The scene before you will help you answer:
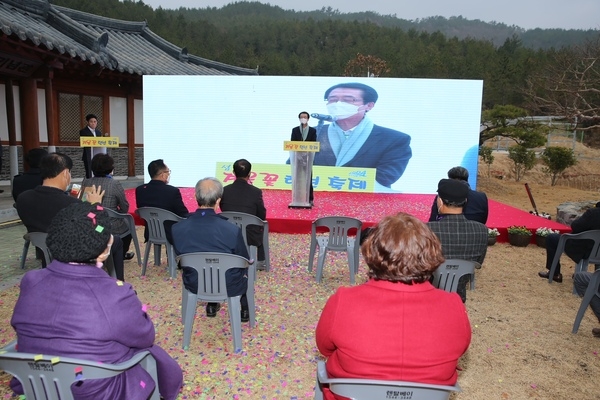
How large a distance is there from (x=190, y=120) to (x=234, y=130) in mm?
968

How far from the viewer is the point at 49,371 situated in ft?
4.58

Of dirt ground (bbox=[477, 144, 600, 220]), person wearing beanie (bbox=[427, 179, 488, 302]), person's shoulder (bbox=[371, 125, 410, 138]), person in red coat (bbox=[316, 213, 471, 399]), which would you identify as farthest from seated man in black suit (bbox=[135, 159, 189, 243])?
dirt ground (bbox=[477, 144, 600, 220])

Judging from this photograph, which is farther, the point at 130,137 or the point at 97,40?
the point at 130,137

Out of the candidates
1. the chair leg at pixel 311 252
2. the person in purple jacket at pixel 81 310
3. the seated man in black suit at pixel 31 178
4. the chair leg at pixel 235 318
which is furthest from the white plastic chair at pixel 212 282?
the seated man in black suit at pixel 31 178

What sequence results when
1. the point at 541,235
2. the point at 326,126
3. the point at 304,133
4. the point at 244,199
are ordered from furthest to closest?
the point at 326,126, the point at 304,133, the point at 541,235, the point at 244,199

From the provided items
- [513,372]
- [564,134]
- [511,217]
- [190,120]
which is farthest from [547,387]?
[564,134]

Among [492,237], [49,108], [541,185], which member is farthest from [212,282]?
[541,185]

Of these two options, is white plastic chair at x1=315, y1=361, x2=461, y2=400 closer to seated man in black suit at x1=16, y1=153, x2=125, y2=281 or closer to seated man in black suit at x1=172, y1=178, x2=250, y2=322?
seated man in black suit at x1=172, y1=178, x2=250, y2=322

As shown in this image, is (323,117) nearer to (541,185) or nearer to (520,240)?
(520,240)

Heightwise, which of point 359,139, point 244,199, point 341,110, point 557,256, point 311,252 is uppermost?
point 341,110

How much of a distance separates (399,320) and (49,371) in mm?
1087

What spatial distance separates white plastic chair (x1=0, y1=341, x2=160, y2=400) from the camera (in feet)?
4.49

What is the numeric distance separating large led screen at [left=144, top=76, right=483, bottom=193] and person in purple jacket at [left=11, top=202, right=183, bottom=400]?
304 inches

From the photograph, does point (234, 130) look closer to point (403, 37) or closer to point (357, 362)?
point (357, 362)
